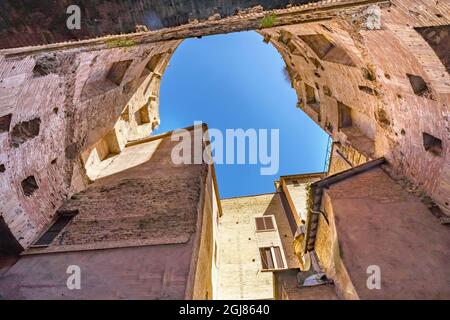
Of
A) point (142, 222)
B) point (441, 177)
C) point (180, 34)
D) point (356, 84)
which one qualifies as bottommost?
point (142, 222)

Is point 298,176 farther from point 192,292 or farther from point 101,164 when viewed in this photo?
point 192,292

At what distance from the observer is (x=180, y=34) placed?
20.2ft

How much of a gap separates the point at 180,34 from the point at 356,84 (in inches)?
248

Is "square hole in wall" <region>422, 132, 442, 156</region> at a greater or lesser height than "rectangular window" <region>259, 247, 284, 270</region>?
greater

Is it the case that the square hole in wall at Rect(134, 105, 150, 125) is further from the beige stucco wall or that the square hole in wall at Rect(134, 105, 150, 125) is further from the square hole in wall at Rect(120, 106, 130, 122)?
the beige stucco wall

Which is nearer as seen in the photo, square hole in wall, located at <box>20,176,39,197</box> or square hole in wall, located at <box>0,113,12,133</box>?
square hole in wall, located at <box>0,113,12,133</box>

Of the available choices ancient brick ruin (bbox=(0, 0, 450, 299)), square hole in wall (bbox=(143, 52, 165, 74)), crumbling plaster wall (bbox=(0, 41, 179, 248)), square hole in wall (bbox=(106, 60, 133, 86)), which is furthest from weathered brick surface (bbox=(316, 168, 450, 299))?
square hole in wall (bbox=(143, 52, 165, 74))

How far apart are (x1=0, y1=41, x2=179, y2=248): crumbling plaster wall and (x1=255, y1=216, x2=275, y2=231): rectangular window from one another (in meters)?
8.18

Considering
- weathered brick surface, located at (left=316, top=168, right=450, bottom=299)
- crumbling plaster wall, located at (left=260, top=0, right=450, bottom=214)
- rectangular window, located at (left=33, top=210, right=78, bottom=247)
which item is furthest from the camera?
rectangular window, located at (left=33, top=210, right=78, bottom=247)

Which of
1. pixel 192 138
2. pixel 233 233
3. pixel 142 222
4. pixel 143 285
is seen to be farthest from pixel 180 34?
pixel 233 233

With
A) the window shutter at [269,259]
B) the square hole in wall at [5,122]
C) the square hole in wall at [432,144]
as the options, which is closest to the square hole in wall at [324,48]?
the square hole in wall at [432,144]

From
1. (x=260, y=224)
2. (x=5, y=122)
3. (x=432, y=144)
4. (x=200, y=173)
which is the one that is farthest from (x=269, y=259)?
(x=5, y=122)

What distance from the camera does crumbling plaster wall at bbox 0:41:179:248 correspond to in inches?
237

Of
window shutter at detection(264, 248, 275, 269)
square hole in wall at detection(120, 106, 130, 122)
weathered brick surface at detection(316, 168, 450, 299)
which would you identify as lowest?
window shutter at detection(264, 248, 275, 269)
